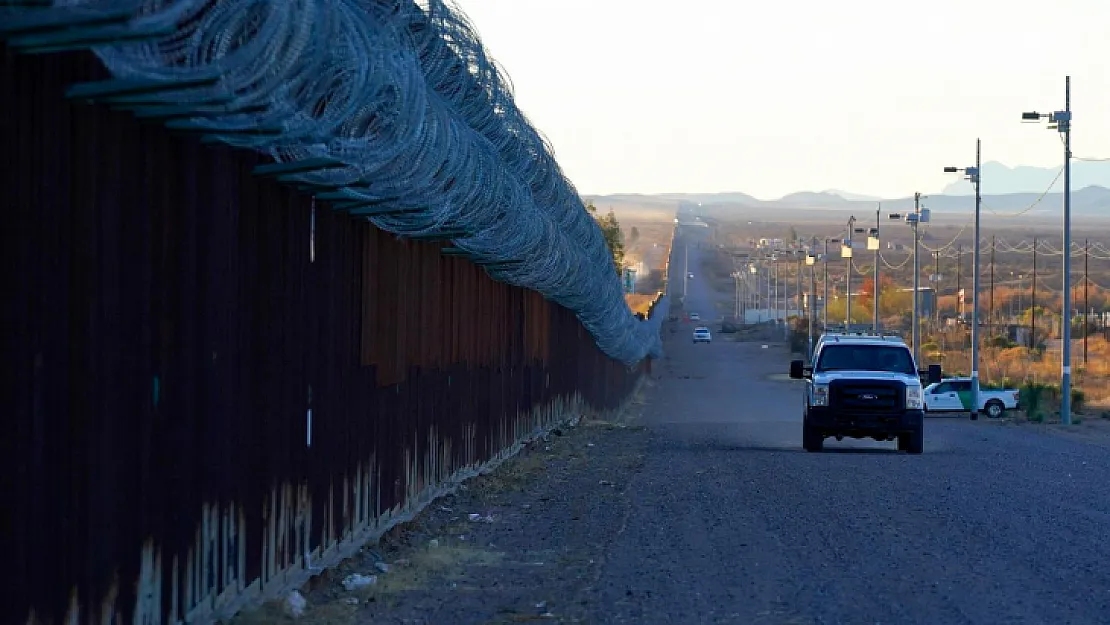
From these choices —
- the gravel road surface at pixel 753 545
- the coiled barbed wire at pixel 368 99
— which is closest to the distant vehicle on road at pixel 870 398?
the gravel road surface at pixel 753 545

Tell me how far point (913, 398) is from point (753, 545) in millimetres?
14734

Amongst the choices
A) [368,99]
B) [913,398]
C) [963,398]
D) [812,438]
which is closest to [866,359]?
[913,398]

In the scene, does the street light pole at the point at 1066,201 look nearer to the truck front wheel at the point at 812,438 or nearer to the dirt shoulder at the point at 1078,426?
the dirt shoulder at the point at 1078,426

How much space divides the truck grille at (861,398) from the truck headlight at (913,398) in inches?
4.3

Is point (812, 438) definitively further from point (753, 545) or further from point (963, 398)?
point (963, 398)

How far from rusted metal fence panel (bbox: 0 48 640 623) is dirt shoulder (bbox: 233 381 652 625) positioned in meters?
0.31

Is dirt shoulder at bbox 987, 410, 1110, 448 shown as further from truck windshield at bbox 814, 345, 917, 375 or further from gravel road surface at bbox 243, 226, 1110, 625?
gravel road surface at bbox 243, 226, 1110, 625

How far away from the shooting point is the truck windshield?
28.1 metres

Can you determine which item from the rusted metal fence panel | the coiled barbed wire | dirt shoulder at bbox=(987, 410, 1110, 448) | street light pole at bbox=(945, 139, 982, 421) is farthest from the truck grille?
street light pole at bbox=(945, 139, 982, 421)

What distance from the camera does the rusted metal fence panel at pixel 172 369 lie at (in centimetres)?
611

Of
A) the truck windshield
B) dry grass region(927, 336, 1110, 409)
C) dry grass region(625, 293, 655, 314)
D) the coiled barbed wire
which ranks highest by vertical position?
the coiled barbed wire

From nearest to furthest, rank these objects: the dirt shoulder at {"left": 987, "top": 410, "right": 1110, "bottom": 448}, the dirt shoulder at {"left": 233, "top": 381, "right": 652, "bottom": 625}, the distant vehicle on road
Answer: the dirt shoulder at {"left": 233, "top": 381, "right": 652, "bottom": 625}
the distant vehicle on road
the dirt shoulder at {"left": 987, "top": 410, "right": 1110, "bottom": 448}

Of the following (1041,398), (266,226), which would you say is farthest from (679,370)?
(266,226)

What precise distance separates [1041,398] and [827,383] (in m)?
30.3
